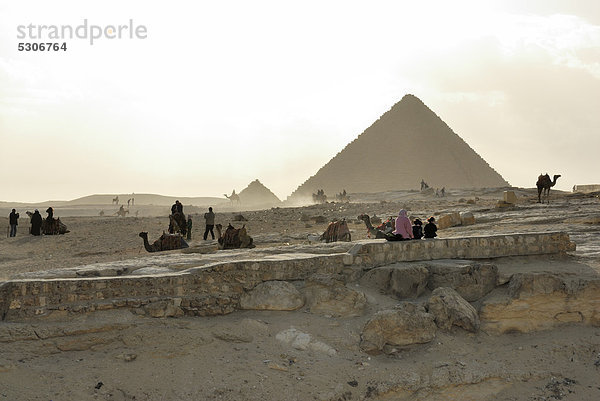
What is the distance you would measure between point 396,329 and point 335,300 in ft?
2.55

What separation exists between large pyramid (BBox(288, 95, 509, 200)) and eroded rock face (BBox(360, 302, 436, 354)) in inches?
1974

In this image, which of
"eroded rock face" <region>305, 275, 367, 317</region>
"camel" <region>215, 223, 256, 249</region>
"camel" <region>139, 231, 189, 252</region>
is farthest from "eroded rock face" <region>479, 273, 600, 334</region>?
"camel" <region>139, 231, 189, 252</region>

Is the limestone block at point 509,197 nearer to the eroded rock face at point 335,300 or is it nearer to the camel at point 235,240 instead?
the camel at point 235,240

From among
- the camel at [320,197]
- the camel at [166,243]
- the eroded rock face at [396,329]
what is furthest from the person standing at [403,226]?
the camel at [320,197]

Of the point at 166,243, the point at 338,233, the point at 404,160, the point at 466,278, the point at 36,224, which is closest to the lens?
the point at 466,278

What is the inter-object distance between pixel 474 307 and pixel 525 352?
2.49 ft

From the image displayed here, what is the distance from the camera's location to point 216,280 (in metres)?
5.78

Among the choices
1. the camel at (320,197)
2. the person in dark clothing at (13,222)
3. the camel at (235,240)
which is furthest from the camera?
the camel at (320,197)

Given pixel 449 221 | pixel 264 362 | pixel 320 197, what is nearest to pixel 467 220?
pixel 449 221

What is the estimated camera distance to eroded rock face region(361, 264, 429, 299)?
20.4 feet

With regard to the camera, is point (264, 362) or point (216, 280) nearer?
point (264, 362)

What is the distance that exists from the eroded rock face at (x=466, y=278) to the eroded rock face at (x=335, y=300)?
3.39 feet

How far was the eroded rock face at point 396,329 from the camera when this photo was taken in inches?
219

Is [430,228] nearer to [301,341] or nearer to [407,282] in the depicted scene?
[407,282]
